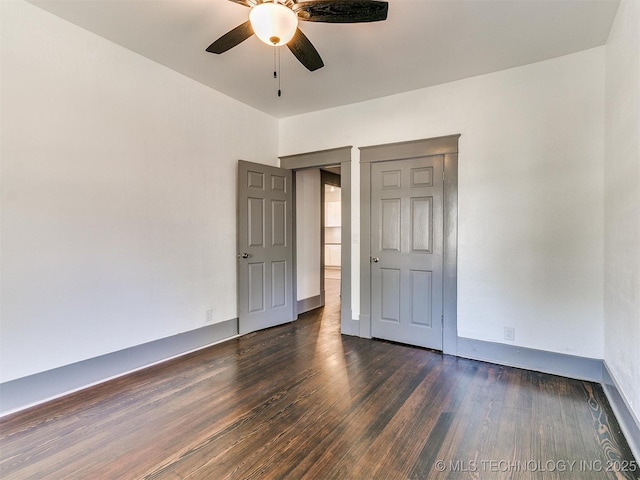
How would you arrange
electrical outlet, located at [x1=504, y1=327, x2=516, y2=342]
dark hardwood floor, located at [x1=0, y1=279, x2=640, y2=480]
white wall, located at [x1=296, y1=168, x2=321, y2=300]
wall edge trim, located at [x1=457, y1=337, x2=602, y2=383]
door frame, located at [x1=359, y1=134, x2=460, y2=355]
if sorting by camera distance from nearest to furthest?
dark hardwood floor, located at [x1=0, y1=279, x2=640, y2=480], wall edge trim, located at [x1=457, y1=337, x2=602, y2=383], electrical outlet, located at [x1=504, y1=327, x2=516, y2=342], door frame, located at [x1=359, y1=134, x2=460, y2=355], white wall, located at [x1=296, y1=168, x2=321, y2=300]

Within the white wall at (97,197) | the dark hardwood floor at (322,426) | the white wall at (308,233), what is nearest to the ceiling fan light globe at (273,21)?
the white wall at (97,197)

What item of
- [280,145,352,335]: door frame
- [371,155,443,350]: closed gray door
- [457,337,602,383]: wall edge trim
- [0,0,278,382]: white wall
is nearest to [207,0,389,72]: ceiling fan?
[0,0,278,382]: white wall

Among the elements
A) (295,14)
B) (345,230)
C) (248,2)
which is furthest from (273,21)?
(345,230)

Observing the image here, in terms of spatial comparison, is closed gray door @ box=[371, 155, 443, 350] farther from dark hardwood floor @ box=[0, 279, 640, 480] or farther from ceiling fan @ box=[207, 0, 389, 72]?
ceiling fan @ box=[207, 0, 389, 72]

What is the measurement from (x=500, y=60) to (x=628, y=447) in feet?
10.0

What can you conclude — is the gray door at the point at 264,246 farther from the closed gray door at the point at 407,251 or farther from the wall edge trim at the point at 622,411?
the wall edge trim at the point at 622,411

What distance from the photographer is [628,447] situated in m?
1.89

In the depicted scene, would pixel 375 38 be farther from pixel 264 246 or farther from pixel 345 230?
pixel 264 246

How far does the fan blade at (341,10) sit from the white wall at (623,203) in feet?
4.92

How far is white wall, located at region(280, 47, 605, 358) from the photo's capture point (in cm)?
278

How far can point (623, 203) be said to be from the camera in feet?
7.10

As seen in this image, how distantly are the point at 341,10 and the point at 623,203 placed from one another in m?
2.21

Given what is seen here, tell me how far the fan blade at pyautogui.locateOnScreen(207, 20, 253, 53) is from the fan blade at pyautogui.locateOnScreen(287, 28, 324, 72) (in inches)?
10.7

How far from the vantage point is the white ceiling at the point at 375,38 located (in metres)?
2.31
